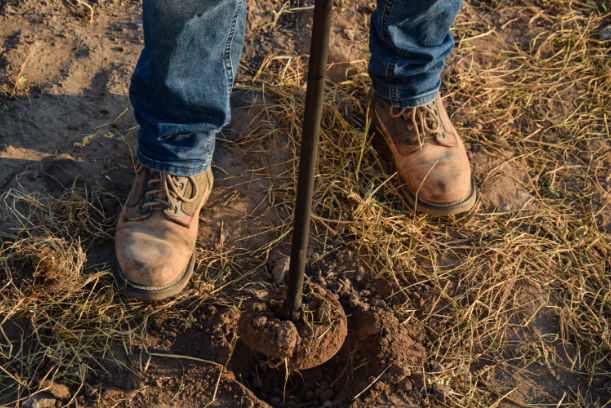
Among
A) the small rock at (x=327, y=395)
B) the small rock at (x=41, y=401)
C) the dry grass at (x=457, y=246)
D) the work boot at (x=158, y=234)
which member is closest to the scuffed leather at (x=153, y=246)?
the work boot at (x=158, y=234)

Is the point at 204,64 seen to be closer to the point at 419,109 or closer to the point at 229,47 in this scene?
the point at 229,47

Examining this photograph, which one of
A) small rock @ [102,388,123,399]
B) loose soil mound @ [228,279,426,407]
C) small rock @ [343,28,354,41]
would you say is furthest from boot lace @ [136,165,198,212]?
small rock @ [343,28,354,41]

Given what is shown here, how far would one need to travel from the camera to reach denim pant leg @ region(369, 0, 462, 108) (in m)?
1.68

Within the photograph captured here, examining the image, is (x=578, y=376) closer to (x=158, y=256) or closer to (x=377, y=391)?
(x=377, y=391)

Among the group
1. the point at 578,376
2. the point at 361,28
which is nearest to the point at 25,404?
the point at 578,376

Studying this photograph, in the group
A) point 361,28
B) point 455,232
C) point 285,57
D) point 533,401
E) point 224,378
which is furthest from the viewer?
point 361,28

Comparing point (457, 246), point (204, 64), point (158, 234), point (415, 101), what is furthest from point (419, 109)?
point (158, 234)

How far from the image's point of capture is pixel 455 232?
198 cm

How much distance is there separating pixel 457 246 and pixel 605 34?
1.84 m

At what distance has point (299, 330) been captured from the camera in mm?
1526

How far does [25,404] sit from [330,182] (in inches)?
51.3

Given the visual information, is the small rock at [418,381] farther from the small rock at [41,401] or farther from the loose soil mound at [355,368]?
the small rock at [41,401]

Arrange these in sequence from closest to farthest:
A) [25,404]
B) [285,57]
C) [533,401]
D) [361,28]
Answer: [25,404]
[533,401]
[285,57]
[361,28]

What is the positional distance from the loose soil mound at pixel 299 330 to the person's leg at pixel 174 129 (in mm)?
313
